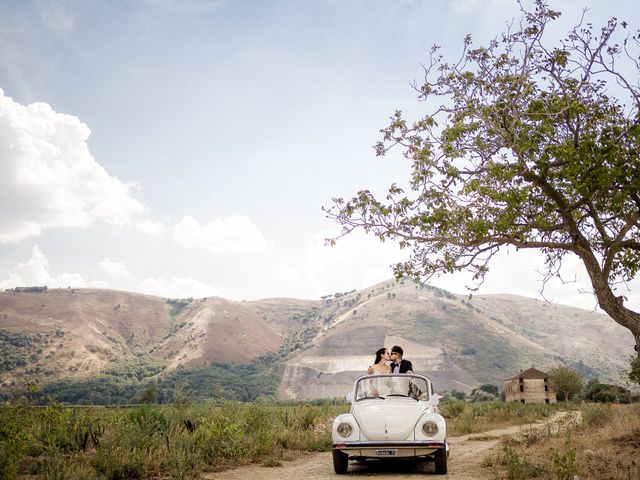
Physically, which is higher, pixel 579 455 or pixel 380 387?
pixel 380 387

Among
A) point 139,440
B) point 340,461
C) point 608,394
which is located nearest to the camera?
point 340,461

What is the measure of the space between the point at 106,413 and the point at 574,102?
1207cm

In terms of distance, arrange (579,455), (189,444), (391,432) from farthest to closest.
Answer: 1. (189,444)
2. (579,455)
3. (391,432)

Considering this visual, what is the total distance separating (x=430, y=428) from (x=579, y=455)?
3.09 meters

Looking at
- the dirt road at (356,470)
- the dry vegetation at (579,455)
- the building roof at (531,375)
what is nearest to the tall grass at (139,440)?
the dirt road at (356,470)

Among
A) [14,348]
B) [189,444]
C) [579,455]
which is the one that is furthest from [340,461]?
[14,348]

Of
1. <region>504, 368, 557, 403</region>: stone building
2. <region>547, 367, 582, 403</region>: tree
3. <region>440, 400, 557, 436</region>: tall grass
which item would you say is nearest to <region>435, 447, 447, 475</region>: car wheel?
<region>440, 400, 557, 436</region>: tall grass

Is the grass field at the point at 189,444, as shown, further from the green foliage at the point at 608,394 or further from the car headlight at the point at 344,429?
the green foliage at the point at 608,394

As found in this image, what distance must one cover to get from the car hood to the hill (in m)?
108

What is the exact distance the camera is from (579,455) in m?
9.50

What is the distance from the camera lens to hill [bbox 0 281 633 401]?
128m

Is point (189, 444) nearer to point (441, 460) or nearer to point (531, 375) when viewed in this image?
point (441, 460)

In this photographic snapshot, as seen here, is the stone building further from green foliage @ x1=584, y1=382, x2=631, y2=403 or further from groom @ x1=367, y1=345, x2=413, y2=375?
groom @ x1=367, y1=345, x2=413, y2=375

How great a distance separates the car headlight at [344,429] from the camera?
29.3 ft
